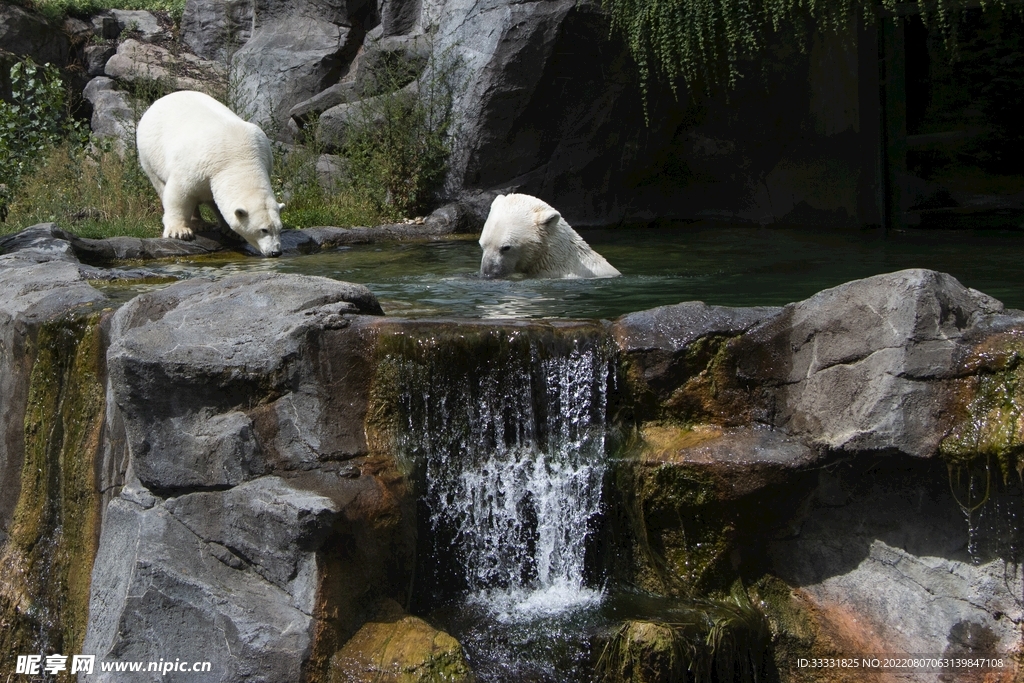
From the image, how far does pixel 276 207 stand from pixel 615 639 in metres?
5.21

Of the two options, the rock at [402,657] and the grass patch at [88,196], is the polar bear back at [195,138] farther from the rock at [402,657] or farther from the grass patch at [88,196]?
the rock at [402,657]

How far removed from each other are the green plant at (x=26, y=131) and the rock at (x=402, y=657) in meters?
7.87

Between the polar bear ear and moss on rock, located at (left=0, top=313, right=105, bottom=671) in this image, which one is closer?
moss on rock, located at (left=0, top=313, right=105, bottom=671)

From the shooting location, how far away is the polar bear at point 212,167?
7.50 m

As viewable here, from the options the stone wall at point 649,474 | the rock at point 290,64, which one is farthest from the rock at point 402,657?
the rock at point 290,64

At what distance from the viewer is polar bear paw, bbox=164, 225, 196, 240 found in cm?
777

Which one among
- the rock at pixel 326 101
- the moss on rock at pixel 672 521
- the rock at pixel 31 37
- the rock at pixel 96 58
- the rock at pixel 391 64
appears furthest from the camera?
the rock at pixel 96 58

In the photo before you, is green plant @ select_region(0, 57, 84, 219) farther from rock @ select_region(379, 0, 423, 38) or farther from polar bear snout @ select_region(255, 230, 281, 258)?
rock @ select_region(379, 0, 423, 38)

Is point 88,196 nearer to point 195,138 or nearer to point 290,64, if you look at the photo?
point 195,138

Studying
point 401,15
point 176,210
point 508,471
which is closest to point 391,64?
point 401,15

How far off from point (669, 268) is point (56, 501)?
4.06 metres

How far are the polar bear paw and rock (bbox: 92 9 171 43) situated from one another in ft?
24.5

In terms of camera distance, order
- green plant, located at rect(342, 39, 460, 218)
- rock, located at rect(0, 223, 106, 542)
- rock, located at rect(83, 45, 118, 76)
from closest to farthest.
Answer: rock, located at rect(0, 223, 106, 542)
green plant, located at rect(342, 39, 460, 218)
rock, located at rect(83, 45, 118, 76)

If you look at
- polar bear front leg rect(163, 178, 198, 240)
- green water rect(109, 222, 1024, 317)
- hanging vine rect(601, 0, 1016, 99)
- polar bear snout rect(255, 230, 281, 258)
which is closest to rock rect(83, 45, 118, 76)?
polar bear front leg rect(163, 178, 198, 240)
